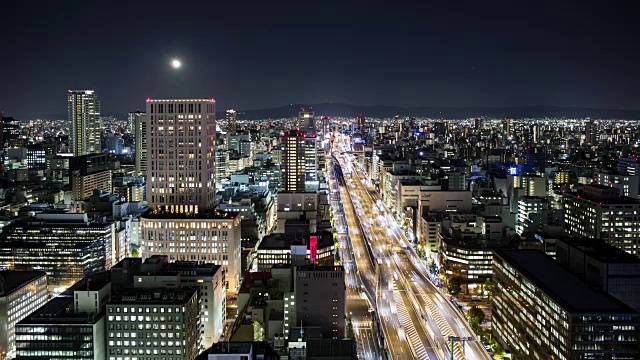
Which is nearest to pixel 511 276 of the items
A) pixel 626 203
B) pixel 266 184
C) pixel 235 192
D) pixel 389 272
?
pixel 389 272

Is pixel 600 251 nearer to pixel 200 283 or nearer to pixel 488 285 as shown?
pixel 488 285

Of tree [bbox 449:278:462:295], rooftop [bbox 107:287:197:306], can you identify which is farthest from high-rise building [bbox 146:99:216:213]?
tree [bbox 449:278:462:295]

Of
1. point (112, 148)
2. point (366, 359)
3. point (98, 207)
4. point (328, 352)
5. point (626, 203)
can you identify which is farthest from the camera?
point (112, 148)

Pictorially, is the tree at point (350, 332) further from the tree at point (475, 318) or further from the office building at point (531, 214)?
the office building at point (531, 214)

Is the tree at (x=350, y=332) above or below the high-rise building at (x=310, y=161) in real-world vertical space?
below

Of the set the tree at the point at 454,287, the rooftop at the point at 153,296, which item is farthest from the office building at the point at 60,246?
the tree at the point at 454,287

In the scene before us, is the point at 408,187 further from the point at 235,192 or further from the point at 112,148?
the point at 112,148
